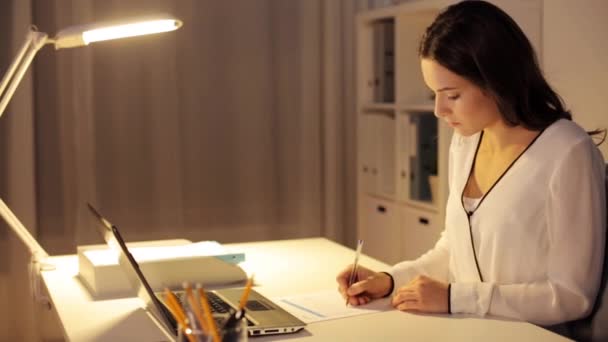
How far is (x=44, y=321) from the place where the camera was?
2041 mm

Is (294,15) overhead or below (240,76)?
overhead

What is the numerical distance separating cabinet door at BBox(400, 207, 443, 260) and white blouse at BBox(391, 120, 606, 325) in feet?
4.07

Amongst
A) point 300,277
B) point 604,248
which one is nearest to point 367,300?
point 300,277

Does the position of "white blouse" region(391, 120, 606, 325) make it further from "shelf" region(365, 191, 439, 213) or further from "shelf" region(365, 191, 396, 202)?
"shelf" region(365, 191, 396, 202)

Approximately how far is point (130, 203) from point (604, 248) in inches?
90.1

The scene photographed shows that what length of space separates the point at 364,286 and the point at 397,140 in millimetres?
1617

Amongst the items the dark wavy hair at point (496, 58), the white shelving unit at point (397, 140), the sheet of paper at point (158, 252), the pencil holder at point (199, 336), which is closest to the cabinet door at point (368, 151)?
the white shelving unit at point (397, 140)

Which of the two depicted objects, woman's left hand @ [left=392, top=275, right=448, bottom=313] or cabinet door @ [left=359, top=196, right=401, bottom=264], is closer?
woman's left hand @ [left=392, top=275, right=448, bottom=313]

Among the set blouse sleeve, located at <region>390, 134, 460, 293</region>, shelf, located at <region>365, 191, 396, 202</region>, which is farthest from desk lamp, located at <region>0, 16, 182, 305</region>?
shelf, located at <region>365, 191, 396, 202</region>

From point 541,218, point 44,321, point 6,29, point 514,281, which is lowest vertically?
point 44,321

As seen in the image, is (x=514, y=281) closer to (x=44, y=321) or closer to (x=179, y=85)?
(x=44, y=321)

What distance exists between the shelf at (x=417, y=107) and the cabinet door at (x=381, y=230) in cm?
41

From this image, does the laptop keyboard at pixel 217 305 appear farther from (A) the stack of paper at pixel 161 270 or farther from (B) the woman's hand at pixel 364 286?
(B) the woman's hand at pixel 364 286

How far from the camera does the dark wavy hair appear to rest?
163 centimetres
